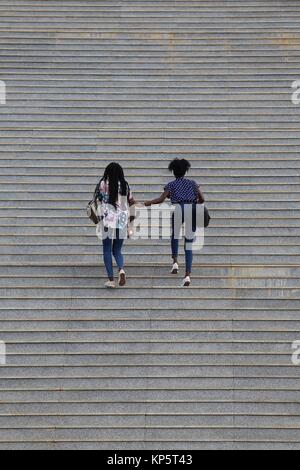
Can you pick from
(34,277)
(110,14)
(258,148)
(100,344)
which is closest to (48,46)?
(110,14)

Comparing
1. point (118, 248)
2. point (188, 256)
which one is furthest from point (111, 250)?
point (188, 256)

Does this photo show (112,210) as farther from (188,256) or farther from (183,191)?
(188,256)

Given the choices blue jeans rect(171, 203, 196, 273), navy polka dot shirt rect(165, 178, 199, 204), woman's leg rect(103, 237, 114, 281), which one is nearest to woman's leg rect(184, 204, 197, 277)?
blue jeans rect(171, 203, 196, 273)

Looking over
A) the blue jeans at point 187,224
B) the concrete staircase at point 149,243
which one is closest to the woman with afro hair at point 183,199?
the blue jeans at point 187,224

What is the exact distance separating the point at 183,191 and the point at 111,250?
92 centimetres

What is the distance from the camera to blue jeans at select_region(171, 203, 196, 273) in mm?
10758

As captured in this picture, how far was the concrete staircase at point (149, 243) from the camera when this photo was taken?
9695 mm

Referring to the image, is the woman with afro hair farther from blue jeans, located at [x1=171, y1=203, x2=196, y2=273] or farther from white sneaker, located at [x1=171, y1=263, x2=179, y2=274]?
white sneaker, located at [x1=171, y1=263, x2=179, y2=274]

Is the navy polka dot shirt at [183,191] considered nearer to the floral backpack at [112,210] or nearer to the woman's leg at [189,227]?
the woman's leg at [189,227]

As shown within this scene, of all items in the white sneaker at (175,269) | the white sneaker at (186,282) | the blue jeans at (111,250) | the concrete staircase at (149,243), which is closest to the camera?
the concrete staircase at (149,243)

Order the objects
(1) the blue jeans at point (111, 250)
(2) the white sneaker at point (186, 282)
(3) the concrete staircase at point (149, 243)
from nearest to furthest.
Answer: (3) the concrete staircase at point (149, 243)
(1) the blue jeans at point (111, 250)
(2) the white sneaker at point (186, 282)

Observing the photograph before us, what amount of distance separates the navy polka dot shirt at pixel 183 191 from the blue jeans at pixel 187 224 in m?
0.07

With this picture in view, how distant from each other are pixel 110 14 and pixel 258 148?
3.79 meters

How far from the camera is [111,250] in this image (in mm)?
10812
